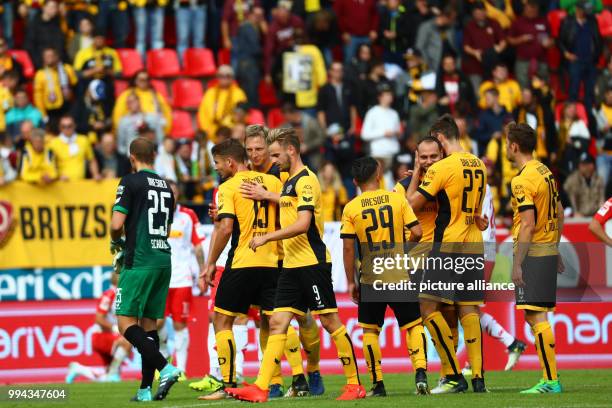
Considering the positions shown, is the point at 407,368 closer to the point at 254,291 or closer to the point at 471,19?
the point at 254,291

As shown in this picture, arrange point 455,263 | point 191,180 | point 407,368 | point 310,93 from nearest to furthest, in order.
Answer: point 455,263 < point 407,368 < point 191,180 < point 310,93

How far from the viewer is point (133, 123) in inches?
902

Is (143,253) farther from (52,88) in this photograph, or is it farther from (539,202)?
(52,88)

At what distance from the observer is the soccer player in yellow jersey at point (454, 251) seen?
12.2 meters

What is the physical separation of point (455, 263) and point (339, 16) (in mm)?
14462

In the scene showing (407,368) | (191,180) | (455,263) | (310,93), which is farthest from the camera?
(310,93)

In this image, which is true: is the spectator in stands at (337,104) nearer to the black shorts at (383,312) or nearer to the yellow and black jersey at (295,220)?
the black shorts at (383,312)

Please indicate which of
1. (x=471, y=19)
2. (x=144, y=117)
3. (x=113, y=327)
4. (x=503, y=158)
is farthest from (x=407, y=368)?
(x=471, y=19)

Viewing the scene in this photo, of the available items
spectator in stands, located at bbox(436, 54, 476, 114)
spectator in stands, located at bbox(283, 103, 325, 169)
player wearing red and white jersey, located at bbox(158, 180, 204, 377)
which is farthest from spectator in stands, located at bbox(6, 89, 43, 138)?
spectator in stands, located at bbox(436, 54, 476, 114)

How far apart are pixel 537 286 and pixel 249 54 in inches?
553

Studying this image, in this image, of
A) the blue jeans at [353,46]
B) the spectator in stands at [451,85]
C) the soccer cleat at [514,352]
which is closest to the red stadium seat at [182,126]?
the blue jeans at [353,46]

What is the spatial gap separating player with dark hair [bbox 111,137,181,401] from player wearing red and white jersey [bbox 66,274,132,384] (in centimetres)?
476

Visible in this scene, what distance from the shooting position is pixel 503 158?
22.3m

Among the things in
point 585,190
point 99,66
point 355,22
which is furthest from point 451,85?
point 99,66
